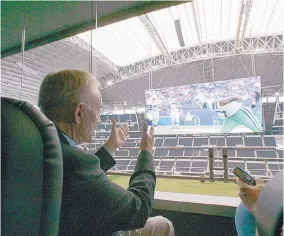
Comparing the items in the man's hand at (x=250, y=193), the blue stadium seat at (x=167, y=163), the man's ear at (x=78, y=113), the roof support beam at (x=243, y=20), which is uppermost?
the roof support beam at (x=243, y=20)

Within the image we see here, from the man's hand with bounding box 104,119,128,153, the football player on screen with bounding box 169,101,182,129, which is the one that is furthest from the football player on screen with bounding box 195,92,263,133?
the man's hand with bounding box 104,119,128,153

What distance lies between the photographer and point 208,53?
9500 mm

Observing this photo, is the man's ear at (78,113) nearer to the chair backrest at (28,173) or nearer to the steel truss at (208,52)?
the chair backrest at (28,173)

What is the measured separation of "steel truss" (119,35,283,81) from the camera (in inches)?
342

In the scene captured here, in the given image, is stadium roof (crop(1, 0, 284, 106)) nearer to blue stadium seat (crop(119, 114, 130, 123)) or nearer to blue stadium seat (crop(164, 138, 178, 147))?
blue stadium seat (crop(119, 114, 130, 123))

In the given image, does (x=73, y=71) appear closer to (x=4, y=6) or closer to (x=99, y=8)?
(x=99, y=8)

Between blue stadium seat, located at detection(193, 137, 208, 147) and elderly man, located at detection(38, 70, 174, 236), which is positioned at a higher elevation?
elderly man, located at detection(38, 70, 174, 236)

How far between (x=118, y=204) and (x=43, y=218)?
0.19 m

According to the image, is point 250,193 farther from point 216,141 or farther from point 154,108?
point 216,141

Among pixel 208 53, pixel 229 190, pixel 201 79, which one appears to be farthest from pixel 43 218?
pixel 201 79

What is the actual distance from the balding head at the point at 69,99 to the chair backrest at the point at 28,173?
22 cm

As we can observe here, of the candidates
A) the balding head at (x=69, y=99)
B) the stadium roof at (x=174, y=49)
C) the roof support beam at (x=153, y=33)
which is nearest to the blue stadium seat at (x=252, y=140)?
the stadium roof at (x=174, y=49)

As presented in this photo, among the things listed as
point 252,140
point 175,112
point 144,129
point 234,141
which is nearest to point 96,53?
point 175,112

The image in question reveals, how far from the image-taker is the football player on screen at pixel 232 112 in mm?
4273
